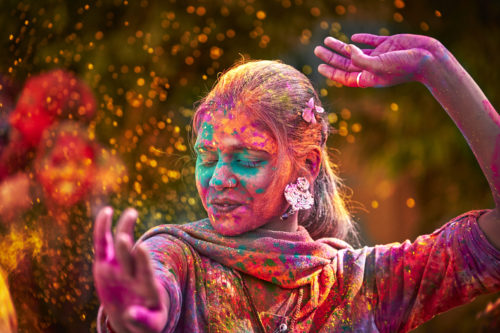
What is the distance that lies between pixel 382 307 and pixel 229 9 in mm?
612

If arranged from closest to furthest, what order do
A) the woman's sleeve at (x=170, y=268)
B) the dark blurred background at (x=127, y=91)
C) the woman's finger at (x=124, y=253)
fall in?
the woman's finger at (x=124, y=253), the woman's sleeve at (x=170, y=268), the dark blurred background at (x=127, y=91)

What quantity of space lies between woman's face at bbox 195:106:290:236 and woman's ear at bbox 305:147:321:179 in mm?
55

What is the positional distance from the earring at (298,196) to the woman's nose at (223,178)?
77mm

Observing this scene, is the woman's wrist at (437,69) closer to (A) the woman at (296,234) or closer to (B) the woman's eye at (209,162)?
(A) the woman at (296,234)

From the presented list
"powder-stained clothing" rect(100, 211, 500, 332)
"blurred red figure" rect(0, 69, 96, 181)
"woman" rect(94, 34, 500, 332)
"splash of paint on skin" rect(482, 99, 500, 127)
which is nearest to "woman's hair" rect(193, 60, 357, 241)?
"woman" rect(94, 34, 500, 332)

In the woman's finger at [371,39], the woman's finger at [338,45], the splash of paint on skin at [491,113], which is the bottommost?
the splash of paint on skin at [491,113]

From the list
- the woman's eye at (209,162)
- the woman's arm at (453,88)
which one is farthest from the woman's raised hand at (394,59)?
the woman's eye at (209,162)

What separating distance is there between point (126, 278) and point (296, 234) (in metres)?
0.30

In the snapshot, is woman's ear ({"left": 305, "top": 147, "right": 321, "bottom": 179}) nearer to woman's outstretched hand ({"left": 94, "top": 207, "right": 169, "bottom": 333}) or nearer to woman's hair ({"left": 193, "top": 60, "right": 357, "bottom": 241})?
woman's hair ({"left": 193, "top": 60, "right": 357, "bottom": 241})

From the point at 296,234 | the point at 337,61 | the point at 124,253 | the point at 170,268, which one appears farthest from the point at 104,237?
the point at 337,61

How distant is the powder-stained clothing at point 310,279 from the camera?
717mm

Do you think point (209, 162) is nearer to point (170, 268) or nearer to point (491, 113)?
point (170, 268)

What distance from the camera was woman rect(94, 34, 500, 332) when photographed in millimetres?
708

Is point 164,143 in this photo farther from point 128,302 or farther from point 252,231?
point 128,302
